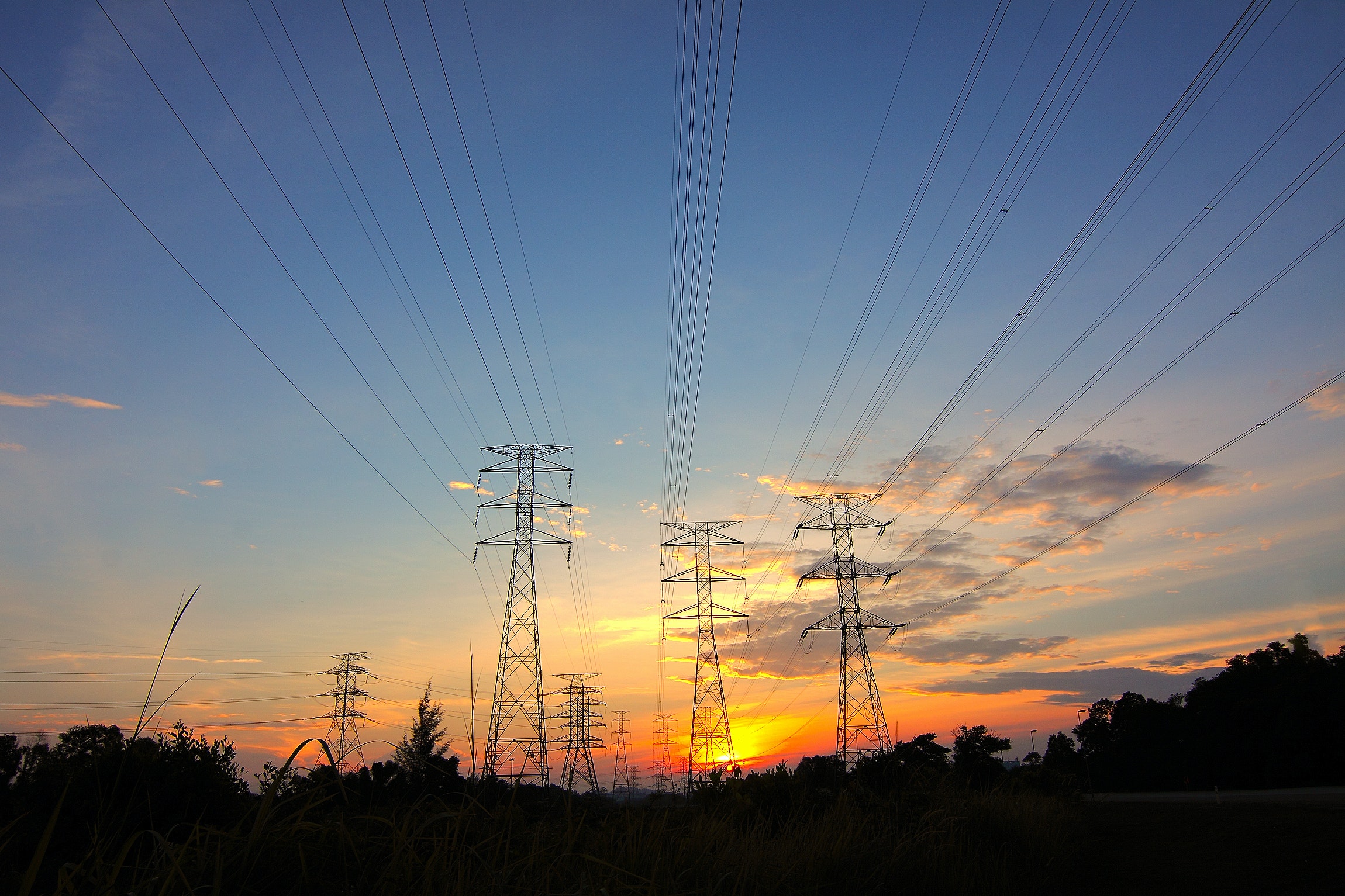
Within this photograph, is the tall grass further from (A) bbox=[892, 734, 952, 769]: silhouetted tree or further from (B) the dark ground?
(A) bbox=[892, 734, 952, 769]: silhouetted tree

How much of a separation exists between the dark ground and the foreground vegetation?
463 millimetres

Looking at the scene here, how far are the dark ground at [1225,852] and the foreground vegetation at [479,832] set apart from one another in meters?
0.46

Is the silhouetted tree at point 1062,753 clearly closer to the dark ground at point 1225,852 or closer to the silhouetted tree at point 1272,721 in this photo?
the silhouetted tree at point 1272,721

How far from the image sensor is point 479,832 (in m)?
4.97

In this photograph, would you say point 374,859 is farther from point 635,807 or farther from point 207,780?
point 207,780

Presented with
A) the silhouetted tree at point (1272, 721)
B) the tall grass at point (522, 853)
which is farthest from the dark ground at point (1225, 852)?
the silhouetted tree at point (1272, 721)

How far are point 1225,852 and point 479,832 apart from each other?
23808mm

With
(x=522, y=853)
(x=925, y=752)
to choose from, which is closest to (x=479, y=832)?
(x=522, y=853)

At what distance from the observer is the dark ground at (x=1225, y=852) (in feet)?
53.9

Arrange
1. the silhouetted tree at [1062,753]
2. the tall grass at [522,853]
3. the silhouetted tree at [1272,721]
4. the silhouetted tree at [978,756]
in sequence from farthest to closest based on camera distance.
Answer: the silhouetted tree at [1062,753]
the silhouetted tree at [1272,721]
the silhouetted tree at [978,756]
the tall grass at [522,853]

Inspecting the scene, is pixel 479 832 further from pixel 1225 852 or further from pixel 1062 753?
pixel 1062 753

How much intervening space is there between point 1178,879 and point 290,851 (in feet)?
70.2

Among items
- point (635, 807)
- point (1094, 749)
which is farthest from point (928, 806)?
point (1094, 749)

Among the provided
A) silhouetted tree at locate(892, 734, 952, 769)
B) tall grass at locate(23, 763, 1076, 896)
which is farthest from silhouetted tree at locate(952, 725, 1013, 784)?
tall grass at locate(23, 763, 1076, 896)
